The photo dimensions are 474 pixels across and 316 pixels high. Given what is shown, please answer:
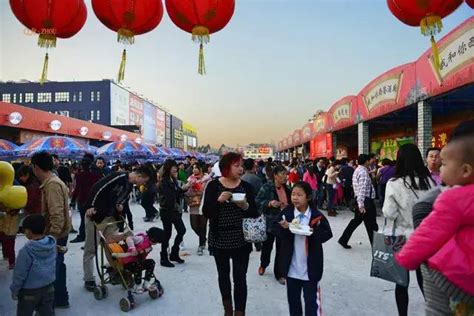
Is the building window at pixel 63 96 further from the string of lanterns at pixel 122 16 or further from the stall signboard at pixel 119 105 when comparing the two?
the string of lanterns at pixel 122 16

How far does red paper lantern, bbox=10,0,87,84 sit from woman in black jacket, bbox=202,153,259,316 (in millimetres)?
2904

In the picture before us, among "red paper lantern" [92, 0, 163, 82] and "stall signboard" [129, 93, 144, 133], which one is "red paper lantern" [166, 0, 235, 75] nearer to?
"red paper lantern" [92, 0, 163, 82]

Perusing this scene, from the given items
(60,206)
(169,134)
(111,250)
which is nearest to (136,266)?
(111,250)

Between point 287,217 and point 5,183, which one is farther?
point 5,183

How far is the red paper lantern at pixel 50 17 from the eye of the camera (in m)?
4.32

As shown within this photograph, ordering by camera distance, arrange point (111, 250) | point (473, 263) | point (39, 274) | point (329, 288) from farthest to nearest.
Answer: point (329, 288), point (111, 250), point (39, 274), point (473, 263)

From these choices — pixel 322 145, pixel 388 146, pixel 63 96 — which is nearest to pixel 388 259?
pixel 388 146

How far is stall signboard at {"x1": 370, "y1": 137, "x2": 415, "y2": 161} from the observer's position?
18.3m

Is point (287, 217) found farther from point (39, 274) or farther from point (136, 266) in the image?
point (39, 274)

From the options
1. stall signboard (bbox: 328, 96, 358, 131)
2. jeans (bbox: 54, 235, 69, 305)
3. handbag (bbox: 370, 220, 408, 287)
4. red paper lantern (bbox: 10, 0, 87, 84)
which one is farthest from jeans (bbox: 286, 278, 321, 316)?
stall signboard (bbox: 328, 96, 358, 131)

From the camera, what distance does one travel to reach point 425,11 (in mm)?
4418

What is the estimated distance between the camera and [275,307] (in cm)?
403

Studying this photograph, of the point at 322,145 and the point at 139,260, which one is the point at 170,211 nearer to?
the point at 139,260

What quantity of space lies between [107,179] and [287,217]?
2.31 meters
